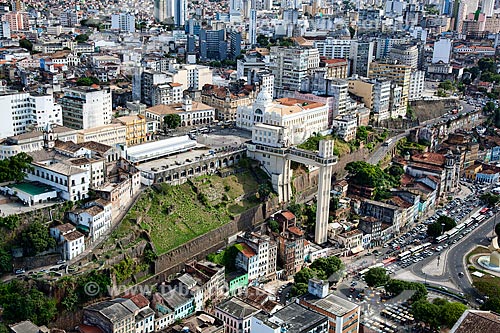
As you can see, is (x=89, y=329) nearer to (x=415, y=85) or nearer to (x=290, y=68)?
(x=290, y=68)

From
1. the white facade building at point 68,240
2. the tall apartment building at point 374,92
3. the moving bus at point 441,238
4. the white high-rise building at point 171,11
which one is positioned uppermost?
the white high-rise building at point 171,11

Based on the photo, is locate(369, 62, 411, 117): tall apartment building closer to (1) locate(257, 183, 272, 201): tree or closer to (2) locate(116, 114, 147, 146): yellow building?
(1) locate(257, 183, 272, 201): tree

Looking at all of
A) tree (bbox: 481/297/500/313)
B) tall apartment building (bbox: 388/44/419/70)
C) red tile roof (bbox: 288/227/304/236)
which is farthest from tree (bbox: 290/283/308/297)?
tall apartment building (bbox: 388/44/419/70)

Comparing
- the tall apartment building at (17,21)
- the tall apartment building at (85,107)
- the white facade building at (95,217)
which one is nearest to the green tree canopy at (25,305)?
the white facade building at (95,217)

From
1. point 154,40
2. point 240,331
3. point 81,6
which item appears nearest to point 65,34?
point 154,40

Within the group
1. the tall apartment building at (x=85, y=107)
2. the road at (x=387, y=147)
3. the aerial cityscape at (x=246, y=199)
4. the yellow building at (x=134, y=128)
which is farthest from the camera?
the road at (x=387, y=147)

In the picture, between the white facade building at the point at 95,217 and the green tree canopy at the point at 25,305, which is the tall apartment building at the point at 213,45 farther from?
the green tree canopy at the point at 25,305

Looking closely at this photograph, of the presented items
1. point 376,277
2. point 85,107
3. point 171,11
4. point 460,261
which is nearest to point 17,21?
point 171,11
